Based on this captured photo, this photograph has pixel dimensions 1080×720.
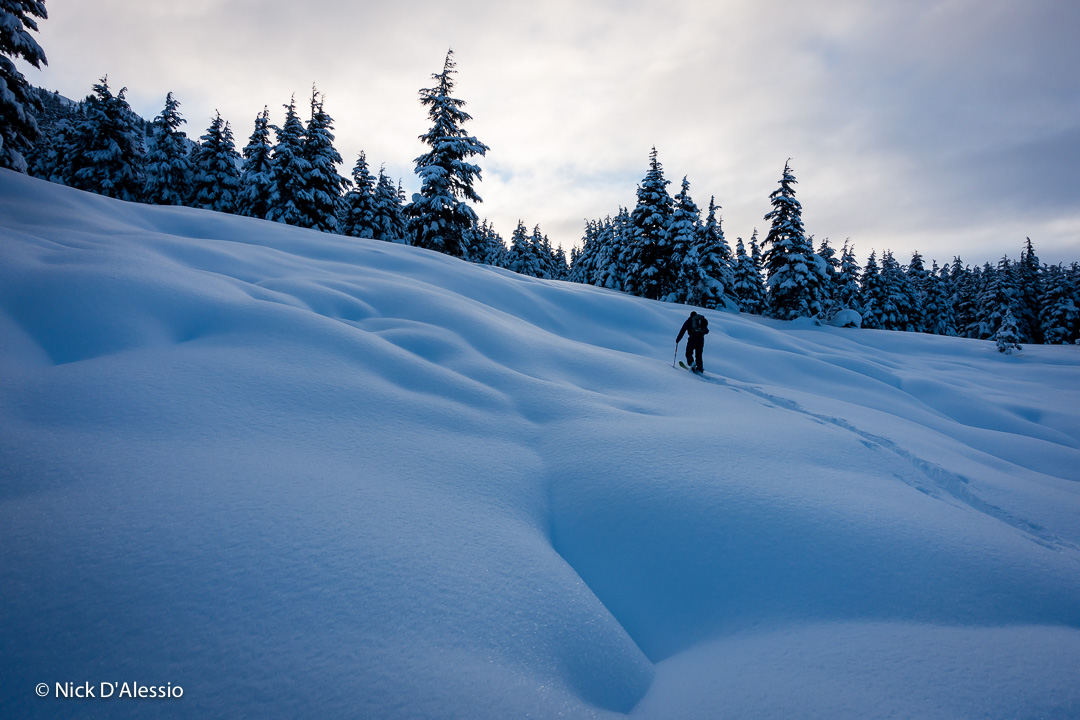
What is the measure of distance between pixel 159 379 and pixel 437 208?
22.5 m

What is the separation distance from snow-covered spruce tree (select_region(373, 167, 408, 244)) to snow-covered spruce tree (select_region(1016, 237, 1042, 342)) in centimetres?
6351

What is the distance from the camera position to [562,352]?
26.7 ft

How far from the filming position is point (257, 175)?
28.8 metres

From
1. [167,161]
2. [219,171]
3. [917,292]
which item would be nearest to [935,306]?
[917,292]

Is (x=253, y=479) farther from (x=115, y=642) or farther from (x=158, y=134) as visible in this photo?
(x=158, y=134)

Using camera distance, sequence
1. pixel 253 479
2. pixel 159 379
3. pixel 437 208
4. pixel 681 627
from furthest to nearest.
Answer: pixel 437 208 → pixel 159 379 → pixel 253 479 → pixel 681 627

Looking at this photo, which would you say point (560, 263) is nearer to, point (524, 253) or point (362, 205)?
point (524, 253)

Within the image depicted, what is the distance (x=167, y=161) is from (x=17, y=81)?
22.6m

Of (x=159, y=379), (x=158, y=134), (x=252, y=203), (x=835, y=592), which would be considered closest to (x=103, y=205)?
(x=159, y=379)

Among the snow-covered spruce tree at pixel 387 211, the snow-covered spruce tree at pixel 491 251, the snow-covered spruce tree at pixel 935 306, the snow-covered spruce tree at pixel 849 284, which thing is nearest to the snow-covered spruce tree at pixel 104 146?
the snow-covered spruce tree at pixel 387 211

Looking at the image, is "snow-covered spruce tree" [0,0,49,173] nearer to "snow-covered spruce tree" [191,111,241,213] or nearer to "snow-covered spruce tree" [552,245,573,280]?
"snow-covered spruce tree" [191,111,241,213]

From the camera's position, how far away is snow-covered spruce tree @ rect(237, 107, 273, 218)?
28.7 meters

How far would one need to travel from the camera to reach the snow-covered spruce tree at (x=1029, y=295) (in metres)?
47.2

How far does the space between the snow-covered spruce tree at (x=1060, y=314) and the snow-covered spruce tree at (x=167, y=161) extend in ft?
268
